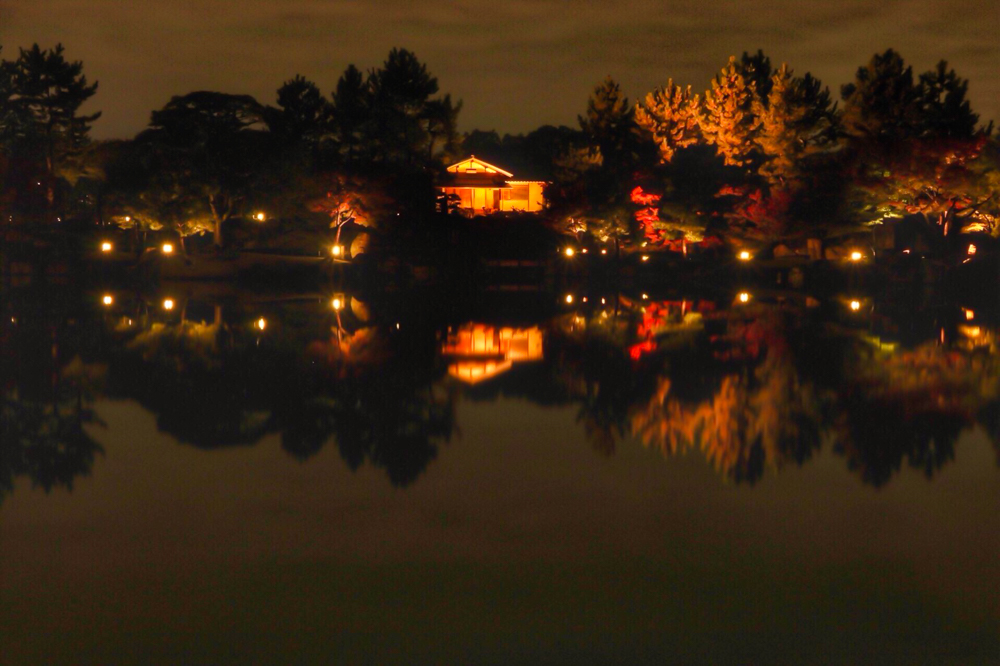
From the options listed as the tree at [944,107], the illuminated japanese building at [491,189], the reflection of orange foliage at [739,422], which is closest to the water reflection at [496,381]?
the reflection of orange foliage at [739,422]

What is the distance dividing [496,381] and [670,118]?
4780 centimetres

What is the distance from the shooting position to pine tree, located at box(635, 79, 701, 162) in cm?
5706

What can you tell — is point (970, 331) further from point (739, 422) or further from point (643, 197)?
point (643, 197)

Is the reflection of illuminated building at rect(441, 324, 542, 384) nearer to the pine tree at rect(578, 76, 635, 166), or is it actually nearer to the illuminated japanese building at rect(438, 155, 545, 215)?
the pine tree at rect(578, 76, 635, 166)

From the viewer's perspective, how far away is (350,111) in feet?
182

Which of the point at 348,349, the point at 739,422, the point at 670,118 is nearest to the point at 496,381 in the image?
the point at 739,422

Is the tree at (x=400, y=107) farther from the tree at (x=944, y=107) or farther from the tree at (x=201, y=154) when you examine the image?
the tree at (x=944, y=107)

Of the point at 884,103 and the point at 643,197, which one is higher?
the point at 884,103

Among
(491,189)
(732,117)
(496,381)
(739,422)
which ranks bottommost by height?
(739,422)

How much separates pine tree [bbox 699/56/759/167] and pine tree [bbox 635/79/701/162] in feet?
8.10

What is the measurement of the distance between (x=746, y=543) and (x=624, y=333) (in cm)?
1415

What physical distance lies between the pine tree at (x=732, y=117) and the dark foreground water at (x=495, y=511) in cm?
3992

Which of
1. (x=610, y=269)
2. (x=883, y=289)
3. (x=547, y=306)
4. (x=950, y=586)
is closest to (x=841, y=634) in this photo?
(x=950, y=586)

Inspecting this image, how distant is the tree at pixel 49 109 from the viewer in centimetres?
5175
